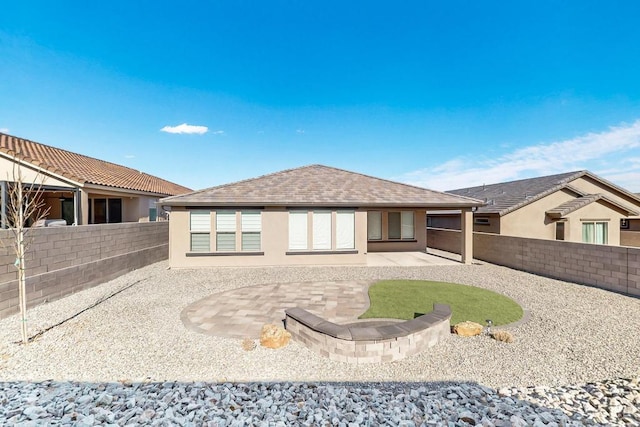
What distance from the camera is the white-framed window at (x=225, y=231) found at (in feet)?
40.4

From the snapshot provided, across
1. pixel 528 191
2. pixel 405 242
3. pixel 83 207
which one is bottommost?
pixel 405 242

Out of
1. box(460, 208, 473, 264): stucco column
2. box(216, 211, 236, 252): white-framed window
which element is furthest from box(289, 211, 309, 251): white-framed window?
box(460, 208, 473, 264): stucco column

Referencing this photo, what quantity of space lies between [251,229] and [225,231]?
117 cm

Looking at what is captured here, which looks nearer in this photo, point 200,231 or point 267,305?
point 267,305

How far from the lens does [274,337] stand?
5.24 m

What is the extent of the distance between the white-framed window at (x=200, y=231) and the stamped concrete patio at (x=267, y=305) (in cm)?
420

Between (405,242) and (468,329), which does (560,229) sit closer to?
(405,242)

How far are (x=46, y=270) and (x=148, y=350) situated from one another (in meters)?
5.40

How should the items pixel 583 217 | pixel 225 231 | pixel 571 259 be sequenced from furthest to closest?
pixel 583 217, pixel 225 231, pixel 571 259

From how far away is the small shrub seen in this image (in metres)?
5.38

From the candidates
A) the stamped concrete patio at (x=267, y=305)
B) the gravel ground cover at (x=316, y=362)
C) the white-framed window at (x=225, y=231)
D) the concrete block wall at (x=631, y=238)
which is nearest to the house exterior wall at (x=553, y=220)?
the concrete block wall at (x=631, y=238)

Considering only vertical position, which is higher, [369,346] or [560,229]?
[560,229]

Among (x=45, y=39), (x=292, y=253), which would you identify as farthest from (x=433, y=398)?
(x=45, y=39)

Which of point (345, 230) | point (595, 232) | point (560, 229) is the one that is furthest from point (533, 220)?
point (345, 230)
